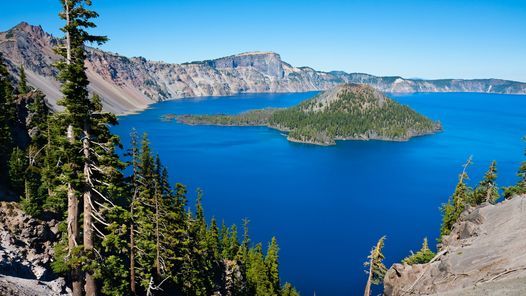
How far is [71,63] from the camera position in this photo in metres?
16.3

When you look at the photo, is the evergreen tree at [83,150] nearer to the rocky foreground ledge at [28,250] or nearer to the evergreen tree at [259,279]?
the rocky foreground ledge at [28,250]

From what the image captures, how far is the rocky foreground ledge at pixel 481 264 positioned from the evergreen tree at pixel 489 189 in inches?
797

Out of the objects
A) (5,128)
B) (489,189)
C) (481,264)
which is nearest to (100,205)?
(481,264)

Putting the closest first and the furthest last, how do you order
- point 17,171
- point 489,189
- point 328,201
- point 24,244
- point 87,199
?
point 87,199 → point 24,244 → point 17,171 → point 489,189 → point 328,201

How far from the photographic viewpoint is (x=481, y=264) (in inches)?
1053

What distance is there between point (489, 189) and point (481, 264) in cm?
3782

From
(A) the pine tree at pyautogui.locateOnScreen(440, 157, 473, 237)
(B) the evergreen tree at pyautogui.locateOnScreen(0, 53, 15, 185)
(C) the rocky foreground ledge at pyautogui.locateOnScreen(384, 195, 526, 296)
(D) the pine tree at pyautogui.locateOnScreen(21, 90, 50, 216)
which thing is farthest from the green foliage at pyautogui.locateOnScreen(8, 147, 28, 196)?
(A) the pine tree at pyautogui.locateOnScreen(440, 157, 473, 237)

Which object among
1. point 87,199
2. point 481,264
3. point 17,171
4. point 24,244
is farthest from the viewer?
point 17,171

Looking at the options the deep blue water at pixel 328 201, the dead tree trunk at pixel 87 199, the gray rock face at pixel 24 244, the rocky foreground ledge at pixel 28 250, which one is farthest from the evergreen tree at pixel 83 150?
the deep blue water at pixel 328 201

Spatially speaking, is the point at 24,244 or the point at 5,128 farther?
the point at 5,128

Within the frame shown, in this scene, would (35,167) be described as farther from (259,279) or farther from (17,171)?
(259,279)

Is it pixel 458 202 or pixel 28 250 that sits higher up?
pixel 458 202

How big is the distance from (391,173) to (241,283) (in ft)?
391

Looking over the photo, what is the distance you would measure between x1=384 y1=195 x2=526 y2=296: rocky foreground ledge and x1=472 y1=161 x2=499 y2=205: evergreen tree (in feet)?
66.4
